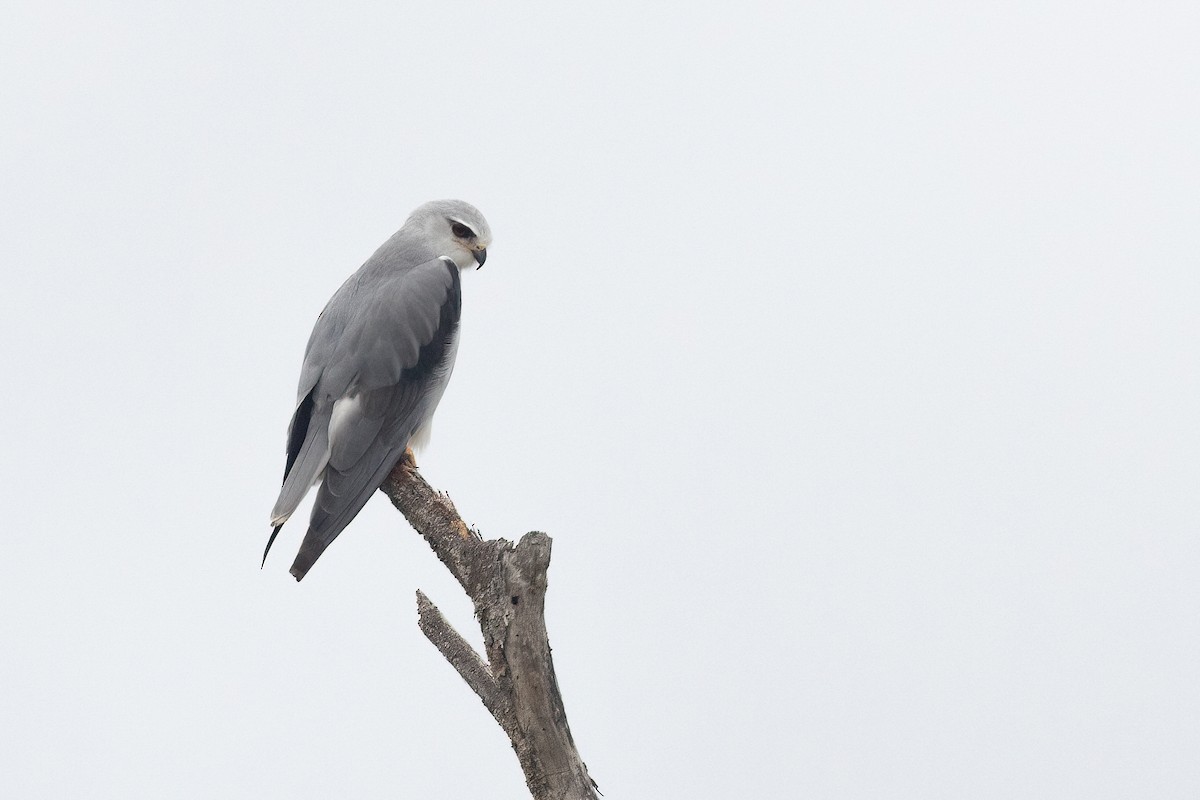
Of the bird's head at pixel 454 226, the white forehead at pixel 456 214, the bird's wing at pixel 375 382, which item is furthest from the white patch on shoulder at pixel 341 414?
the white forehead at pixel 456 214

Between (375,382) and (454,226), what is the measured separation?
1.33 metres

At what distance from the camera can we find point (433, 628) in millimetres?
4828

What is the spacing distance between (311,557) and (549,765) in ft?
5.69

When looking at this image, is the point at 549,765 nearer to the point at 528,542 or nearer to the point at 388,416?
the point at 528,542

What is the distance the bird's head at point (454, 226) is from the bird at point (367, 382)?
167 millimetres

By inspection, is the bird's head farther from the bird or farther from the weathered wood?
the weathered wood

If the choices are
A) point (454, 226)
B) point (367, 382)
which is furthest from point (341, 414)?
point (454, 226)

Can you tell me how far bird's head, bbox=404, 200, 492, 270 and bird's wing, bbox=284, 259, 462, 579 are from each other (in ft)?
1.35

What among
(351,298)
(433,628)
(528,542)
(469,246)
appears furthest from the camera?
(469,246)

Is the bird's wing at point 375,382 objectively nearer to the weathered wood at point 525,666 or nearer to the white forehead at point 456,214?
the white forehead at point 456,214

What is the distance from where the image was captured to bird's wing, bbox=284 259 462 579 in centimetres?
559

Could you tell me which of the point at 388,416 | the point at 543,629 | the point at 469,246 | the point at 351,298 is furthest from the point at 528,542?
the point at 469,246

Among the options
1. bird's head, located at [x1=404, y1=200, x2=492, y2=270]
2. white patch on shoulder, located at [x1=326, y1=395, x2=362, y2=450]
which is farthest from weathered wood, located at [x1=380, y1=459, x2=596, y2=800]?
bird's head, located at [x1=404, y1=200, x2=492, y2=270]

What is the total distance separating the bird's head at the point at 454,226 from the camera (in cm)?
669
